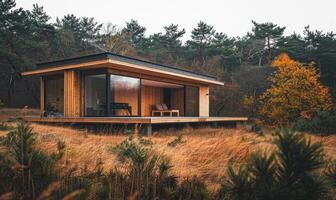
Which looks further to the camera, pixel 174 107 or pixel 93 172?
pixel 174 107

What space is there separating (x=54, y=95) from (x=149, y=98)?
16.9 feet

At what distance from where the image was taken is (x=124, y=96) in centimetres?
1135

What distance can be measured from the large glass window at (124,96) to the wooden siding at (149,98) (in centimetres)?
269

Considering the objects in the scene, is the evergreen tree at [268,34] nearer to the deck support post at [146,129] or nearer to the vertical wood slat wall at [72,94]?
the vertical wood slat wall at [72,94]

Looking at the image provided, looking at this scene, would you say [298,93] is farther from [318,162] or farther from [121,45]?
[318,162]

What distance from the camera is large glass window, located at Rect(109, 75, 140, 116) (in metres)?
10.6

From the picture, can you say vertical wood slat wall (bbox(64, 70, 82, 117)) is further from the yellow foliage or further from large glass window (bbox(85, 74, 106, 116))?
the yellow foliage

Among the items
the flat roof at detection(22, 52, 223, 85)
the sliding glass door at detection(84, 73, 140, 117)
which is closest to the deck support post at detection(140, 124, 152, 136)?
the sliding glass door at detection(84, 73, 140, 117)

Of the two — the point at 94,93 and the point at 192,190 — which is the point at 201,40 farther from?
the point at 192,190

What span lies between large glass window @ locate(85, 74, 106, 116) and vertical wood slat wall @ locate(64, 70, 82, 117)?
12.0 inches

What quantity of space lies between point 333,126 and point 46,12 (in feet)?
81.3

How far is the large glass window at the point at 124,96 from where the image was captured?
34.6ft

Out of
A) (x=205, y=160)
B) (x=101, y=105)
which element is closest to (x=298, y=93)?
(x=101, y=105)

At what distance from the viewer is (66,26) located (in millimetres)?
28734
